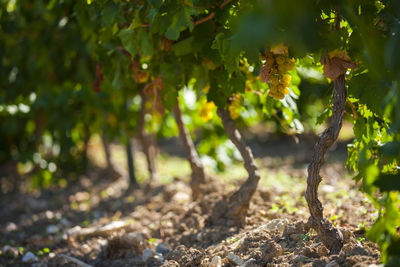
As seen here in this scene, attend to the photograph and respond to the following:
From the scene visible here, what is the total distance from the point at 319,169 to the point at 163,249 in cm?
98

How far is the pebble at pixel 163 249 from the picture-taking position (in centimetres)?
216

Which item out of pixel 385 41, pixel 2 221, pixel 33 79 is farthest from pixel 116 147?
pixel 385 41

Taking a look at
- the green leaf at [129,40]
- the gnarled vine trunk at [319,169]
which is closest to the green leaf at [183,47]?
the green leaf at [129,40]

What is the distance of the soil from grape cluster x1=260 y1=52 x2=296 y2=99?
1.98 ft

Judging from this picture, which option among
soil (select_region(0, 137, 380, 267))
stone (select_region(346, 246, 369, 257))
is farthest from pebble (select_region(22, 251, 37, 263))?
stone (select_region(346, 246, 369, 257))

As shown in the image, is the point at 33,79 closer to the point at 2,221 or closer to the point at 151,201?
the point at 2,221

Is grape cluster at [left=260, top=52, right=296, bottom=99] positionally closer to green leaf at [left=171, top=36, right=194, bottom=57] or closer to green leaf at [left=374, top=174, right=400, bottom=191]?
green leaf at [left=171, top=36, right=194, bottom=57]

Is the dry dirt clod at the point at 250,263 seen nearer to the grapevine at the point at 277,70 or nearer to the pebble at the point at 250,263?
the pebble at the point at 250,263

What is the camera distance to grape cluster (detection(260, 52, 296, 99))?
170 centimetres

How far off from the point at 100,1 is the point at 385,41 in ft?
3.80

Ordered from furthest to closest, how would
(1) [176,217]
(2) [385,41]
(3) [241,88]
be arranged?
(1) [176,217]
(3) [241,88]
(2) [385,41]

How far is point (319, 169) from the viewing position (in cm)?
162

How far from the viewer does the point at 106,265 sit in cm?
215

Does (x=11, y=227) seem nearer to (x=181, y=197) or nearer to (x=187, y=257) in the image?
(x=181, y=197)
